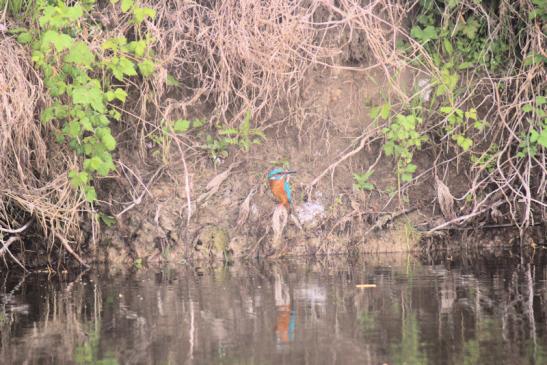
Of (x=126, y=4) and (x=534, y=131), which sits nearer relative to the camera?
(x=126, y=4)

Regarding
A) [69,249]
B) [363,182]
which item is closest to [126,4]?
[69,249]

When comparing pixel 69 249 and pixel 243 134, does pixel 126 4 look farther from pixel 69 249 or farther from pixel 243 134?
pixel 69 249

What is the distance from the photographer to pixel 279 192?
779cm

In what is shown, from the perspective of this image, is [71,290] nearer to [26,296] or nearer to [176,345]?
[26,296]

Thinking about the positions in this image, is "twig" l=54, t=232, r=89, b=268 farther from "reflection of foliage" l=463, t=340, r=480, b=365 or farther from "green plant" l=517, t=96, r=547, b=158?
"reflection of foliage" l=463, t=340, r=480, b=365

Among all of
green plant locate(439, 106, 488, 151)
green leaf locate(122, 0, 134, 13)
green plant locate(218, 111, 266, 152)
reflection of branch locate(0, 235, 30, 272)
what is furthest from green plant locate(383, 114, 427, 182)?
reflection of branch locate(0, 235, 30, 272)

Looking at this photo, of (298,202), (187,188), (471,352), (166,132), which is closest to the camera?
(471,352)

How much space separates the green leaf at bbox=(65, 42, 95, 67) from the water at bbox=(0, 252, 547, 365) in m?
1.45

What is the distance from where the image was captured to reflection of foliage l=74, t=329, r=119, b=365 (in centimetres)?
434

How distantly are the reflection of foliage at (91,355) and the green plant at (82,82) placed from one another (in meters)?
2.37

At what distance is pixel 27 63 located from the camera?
7.02m

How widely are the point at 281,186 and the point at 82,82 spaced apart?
5.77ft

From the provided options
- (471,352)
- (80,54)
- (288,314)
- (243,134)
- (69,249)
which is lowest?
(471,352)

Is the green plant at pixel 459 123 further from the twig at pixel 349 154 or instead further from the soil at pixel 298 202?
the twig at pixel 349 154
